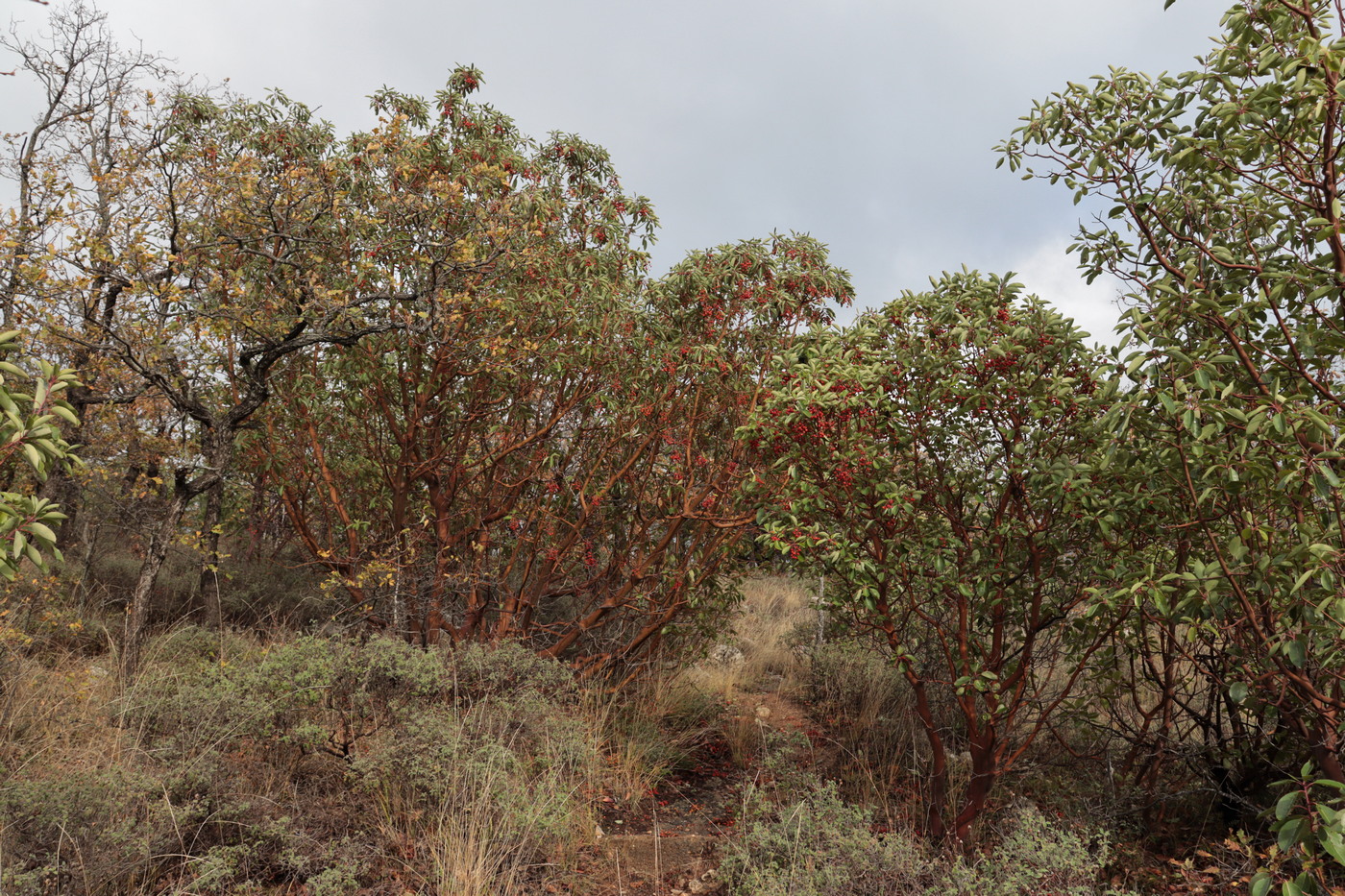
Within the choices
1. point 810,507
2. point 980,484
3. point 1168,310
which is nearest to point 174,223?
point 810,507

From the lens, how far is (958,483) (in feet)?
13.5

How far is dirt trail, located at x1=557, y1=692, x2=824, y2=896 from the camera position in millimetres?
→ 3959

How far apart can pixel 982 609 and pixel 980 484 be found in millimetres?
765

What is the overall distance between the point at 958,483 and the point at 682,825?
9.06 feet

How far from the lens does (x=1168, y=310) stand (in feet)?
9.32

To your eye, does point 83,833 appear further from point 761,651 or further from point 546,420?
point 761,651

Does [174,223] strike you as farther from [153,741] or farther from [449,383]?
[153,741]

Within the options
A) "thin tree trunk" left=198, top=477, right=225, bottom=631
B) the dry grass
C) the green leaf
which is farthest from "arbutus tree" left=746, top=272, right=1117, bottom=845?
"thin tree trunk" left=198, top=477, right=225, bottom=631

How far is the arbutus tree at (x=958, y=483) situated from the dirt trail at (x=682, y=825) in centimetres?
133

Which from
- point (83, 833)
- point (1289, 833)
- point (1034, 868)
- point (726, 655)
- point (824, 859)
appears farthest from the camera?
point (726, 655)

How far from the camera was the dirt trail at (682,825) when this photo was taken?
3.96 meters

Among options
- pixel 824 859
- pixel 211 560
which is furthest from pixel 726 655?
pixel 211 560

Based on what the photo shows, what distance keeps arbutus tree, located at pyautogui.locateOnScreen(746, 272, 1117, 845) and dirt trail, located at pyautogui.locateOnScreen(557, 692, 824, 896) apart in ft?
4.36

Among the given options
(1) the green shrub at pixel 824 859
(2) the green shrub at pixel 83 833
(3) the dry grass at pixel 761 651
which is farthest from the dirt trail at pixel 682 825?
(2) the green shrub at pixel 83 833
